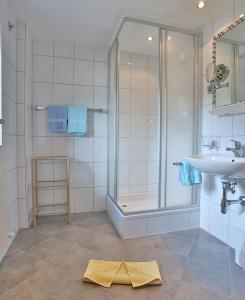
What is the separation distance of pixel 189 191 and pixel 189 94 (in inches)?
39.2

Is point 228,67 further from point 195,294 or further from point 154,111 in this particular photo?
point 195,294

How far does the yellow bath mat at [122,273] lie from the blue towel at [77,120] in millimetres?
1398

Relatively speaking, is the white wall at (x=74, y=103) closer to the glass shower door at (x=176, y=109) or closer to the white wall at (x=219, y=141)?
the glass shower door at (x=176, y=109)

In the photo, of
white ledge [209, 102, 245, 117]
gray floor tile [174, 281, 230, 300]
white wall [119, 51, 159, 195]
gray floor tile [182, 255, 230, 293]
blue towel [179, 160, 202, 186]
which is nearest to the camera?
gray floor tile [174, 281, 230, 300]

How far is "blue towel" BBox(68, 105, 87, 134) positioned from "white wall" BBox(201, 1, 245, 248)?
1.31m

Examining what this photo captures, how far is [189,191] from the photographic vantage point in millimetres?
2199

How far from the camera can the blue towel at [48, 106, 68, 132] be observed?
94.8 inches

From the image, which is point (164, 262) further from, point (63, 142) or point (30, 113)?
point (30, 113)

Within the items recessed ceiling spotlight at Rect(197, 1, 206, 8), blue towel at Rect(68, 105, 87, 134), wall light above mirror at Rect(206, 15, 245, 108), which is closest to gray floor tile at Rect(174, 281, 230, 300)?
wall light above mirror at Rect(206, 15, 245, 108)

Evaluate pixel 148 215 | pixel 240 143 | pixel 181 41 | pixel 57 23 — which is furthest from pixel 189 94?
pixel 57 23

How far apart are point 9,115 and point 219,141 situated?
1.91m

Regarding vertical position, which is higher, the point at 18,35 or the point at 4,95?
the point at 18,35

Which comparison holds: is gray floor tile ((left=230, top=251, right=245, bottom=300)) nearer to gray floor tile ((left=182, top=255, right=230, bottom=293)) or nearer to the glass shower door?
gray floor tile ((left=182, top=255, right=230, bottom=293))

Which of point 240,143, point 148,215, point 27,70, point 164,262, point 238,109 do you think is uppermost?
point 27,70
